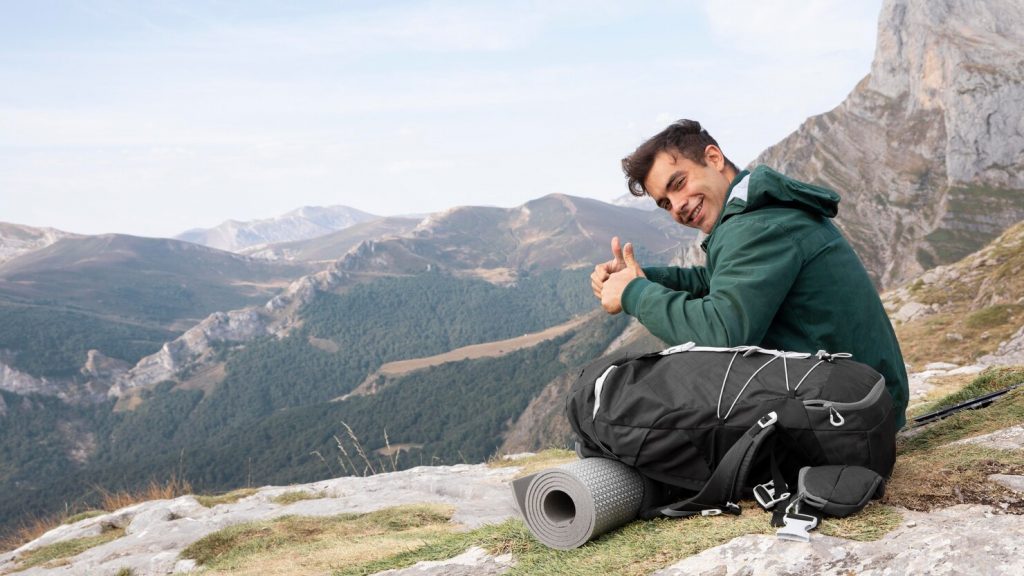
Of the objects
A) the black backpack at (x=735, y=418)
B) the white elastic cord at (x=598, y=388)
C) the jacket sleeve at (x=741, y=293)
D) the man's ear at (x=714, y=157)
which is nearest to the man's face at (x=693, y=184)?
the man's ear at (x=714, y=157)

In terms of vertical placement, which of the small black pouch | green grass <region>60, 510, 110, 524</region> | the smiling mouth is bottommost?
green grass <region>60, 510, 110, 524</region>

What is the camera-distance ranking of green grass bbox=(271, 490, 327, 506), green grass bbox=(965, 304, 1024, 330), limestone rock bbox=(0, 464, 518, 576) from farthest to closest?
green grass bbox=(965, 304, 1024, 330)
green grass bbox=(271, 490, 327, 506)
limestone rock bbox=(0, 464, 518, 576)

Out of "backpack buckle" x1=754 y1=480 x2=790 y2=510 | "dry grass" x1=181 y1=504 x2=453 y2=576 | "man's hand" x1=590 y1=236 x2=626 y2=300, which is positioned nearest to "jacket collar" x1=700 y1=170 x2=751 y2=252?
"man's hand" x1=590 y1=236 x2=626 y2=300

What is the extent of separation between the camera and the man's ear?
5.29 m

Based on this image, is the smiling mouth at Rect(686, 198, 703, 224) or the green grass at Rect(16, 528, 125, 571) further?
the green grass at Rect(16, 528, 125, 571)

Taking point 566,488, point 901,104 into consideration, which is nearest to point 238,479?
point 566,488

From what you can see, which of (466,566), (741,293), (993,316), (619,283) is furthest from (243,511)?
(993,316)

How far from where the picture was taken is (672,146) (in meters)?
5.26

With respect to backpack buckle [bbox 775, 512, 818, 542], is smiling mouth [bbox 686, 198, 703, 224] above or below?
above

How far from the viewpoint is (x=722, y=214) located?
484 centimetres

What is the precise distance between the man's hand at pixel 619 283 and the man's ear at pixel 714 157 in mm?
981

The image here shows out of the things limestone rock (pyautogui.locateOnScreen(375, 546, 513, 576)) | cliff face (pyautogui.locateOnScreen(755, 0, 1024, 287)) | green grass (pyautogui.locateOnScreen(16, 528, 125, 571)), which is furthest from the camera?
cliff face (pyautogui.locateOnScreen(755, 0, 1024, 287))

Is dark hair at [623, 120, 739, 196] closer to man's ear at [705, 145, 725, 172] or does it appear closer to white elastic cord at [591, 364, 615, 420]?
man's ear at [705, 145, 725, 172]

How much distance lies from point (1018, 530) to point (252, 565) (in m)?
7.30
